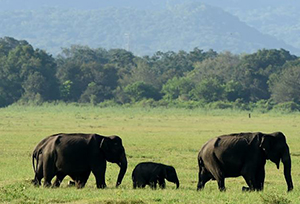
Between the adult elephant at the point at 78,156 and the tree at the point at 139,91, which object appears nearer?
the adult elephant at the point at 78,156

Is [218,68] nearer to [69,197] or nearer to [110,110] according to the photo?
[110,110]

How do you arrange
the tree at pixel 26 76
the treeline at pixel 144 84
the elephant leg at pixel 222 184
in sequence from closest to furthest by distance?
the elephant leg at pixel 222 184 < the treeline at pixel 144 84 < the tree at pixel 26 76

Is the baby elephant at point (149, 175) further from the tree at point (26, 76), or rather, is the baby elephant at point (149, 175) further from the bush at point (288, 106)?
the tree at point (26, 76)

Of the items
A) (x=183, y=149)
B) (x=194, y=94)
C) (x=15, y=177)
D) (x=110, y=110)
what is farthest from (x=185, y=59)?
(x=15, y=177)

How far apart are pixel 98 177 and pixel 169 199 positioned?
8.89 feet

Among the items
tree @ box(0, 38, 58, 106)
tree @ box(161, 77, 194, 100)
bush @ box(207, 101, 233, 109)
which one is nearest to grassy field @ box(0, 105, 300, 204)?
bush @ box(207, 101, 233, 109)

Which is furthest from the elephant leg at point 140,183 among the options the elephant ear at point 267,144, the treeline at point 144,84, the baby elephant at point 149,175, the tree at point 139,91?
the tree at point 139,91

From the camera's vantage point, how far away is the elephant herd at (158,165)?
606 inches

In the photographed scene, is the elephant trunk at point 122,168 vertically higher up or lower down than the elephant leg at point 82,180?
higher up

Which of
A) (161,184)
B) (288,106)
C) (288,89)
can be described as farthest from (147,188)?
(288,89)

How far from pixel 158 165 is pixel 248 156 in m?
2.27

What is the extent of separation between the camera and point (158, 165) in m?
16.9

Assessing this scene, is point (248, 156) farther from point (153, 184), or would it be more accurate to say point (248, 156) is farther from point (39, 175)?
point (39, 175)

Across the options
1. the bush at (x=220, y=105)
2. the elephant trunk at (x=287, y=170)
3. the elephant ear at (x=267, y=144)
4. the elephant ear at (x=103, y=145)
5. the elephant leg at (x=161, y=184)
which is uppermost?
the elephant ear at (x=267, y=144)
